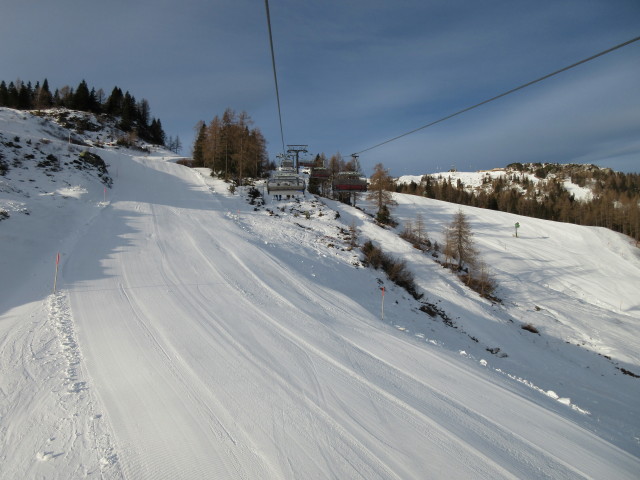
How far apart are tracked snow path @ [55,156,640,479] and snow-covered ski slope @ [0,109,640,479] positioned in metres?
0.03

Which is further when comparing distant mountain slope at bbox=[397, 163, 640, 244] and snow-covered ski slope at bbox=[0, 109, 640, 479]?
distant mountain slope at bbox=[397, 163, 640, 244]

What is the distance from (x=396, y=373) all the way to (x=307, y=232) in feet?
57.7

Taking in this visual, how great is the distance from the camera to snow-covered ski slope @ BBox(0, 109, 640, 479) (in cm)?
370

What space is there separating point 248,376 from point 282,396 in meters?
0.88

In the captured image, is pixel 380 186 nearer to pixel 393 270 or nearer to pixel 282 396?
pixel 393 270

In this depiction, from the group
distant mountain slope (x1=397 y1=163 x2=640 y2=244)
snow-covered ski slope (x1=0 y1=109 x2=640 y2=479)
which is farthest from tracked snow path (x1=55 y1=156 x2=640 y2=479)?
distant mountain slope (x1=397 y1=163 x2=640 y2=244)

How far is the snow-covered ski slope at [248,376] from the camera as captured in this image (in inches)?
146

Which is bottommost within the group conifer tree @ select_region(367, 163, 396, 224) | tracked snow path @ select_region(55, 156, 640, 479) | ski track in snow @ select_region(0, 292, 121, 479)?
tracked snow path @ select_region(55, 156, 640, 479)

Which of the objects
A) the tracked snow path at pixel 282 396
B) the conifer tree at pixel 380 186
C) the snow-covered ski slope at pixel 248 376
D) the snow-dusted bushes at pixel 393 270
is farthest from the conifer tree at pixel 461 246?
the tracked snow path at pixel 282 396

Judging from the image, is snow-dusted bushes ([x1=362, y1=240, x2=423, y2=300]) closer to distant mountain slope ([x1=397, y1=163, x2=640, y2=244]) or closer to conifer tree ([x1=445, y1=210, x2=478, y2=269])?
conifer tree ([x1=445, y1=210, x2=478, y2=269])

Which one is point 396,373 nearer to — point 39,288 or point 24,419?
point 24,419

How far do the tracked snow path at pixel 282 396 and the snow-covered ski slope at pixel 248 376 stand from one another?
3cm

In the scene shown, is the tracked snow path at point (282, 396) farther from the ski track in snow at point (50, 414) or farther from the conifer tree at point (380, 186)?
the conifer tree at point (380, 186)

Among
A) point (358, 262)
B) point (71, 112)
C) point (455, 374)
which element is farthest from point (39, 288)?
point (71, 112)
